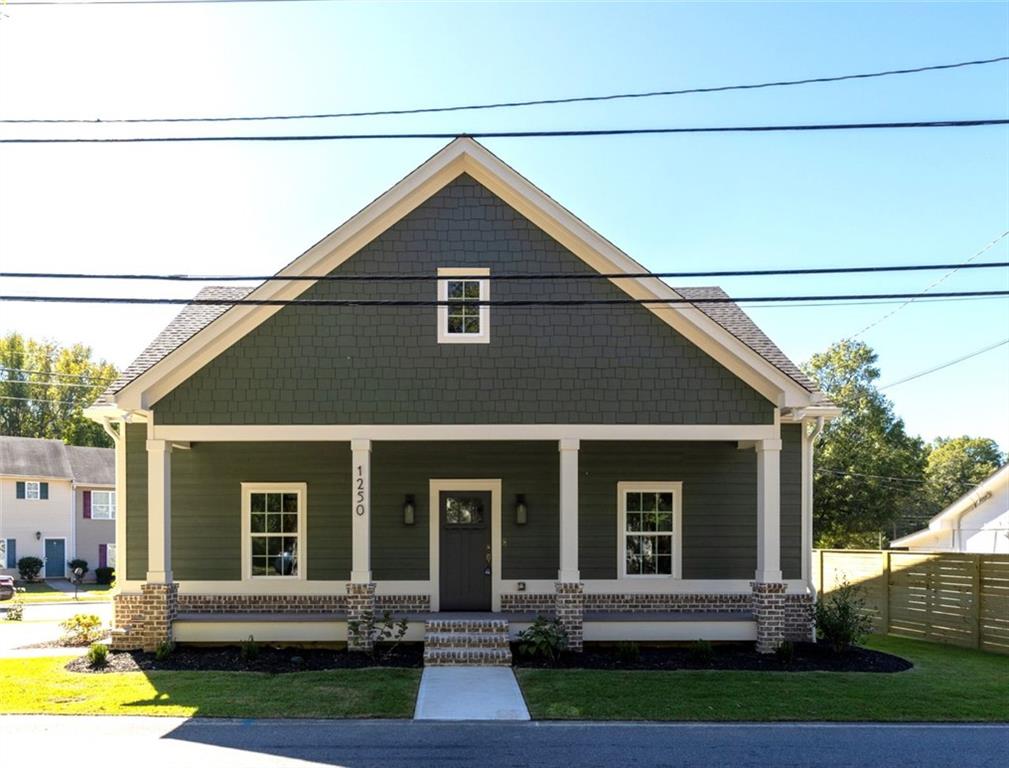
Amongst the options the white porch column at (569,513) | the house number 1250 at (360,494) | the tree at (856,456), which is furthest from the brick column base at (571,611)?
the tree at (856,456)

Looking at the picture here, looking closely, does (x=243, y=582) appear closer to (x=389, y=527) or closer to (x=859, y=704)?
(x=389, y=527)

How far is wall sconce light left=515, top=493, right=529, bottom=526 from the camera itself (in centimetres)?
1432

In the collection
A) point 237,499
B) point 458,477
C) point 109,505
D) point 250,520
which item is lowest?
point 109,505

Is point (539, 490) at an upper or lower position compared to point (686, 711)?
upper

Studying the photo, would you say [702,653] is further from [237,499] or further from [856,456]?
[856,456]

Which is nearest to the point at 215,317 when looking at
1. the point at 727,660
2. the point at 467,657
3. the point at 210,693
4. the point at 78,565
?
the point at 210,693

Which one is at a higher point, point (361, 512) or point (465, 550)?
point (361, 512)

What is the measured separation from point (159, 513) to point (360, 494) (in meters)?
2.99

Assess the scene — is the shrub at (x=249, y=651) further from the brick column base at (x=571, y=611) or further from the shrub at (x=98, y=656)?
the brick column base at (x=571, y=611)

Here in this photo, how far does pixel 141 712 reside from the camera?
29.8ft

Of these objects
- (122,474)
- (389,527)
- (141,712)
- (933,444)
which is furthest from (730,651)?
(933,444)

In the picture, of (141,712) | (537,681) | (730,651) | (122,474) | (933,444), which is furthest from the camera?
(933,444)

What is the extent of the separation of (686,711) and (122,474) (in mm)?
10013

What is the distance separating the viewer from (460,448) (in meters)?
14.6
